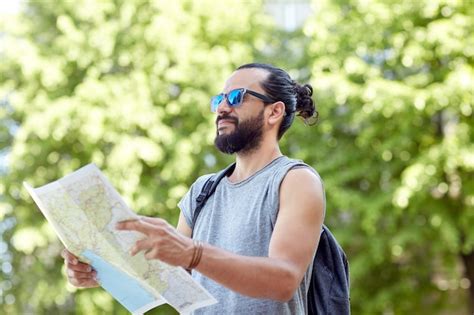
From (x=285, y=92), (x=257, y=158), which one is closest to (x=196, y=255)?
(x=257, y=158)

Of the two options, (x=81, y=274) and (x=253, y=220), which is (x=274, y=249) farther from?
(x=81, y=274)

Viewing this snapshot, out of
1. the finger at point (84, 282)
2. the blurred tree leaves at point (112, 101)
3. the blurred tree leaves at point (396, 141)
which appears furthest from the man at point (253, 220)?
the blurred tree leaves at point (112, 101)

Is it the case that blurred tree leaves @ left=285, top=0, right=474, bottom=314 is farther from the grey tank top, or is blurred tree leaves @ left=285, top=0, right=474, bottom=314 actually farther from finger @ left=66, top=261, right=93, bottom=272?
finger @ left=66, top=261, right=93, bottom=272

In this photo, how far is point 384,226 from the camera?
1589 centimetres

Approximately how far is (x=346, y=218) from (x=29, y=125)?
567 centimetres

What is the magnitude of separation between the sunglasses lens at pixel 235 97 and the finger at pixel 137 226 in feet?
2.74

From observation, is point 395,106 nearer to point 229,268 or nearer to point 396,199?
point 396,199

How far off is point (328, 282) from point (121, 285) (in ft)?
2.17

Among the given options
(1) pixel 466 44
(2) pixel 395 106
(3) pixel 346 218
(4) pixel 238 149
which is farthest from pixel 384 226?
(4) pixel 238 149

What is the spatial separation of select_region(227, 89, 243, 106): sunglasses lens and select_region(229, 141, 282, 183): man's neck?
6.5 inches

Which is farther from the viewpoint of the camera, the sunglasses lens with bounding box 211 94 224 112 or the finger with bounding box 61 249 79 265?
the sunglasses lens with bounding box 211 94 224 112

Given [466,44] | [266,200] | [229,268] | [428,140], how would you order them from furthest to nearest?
[428,140] → [466,44] → [266,200] → [229,268]

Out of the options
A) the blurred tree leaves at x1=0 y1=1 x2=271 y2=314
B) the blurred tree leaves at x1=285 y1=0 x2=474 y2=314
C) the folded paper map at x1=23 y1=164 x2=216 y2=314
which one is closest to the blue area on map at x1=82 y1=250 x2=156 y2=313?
the folded paper map at x1=23 y1=164 x2=216 y2=314

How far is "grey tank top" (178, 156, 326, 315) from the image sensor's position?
2980 mm
